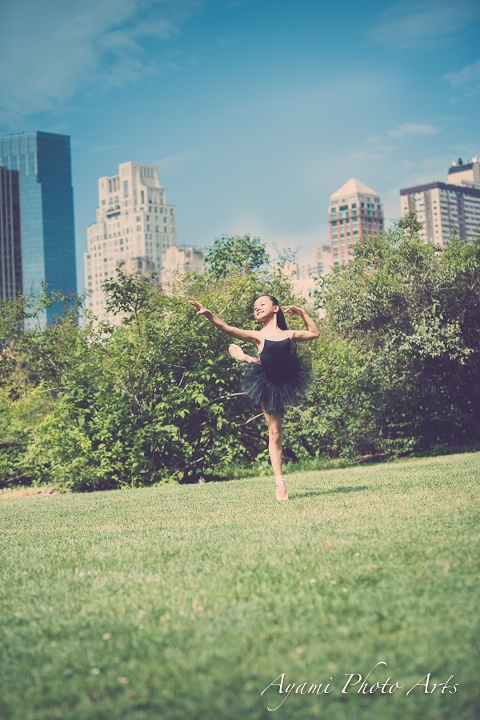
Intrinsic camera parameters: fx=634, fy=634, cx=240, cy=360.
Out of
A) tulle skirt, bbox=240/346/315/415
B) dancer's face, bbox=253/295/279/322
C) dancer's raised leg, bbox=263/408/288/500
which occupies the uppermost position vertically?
dancer's face, bbox=253/295/279/322

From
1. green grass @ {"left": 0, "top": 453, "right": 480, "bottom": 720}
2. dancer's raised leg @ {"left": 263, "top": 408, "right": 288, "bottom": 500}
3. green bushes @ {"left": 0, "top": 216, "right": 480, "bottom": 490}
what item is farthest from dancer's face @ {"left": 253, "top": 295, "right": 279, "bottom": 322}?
green bushes @ {"left": 0, "top": 216, "right": 480, "bottom": 490}

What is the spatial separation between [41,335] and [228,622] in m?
11.7

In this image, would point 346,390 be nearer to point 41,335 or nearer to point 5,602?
point 41,335

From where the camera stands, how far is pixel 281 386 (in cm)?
739

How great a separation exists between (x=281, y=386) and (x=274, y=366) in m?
0.25

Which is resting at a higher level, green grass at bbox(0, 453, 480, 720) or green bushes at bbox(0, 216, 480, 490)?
green bushes at bbox(0, 216, 480, 490)

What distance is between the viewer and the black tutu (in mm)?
7318

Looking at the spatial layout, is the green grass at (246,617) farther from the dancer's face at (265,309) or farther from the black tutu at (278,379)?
the dancer's face at (265,309)

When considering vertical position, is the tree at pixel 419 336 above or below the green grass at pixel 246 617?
above

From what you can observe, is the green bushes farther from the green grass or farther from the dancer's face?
the green grass

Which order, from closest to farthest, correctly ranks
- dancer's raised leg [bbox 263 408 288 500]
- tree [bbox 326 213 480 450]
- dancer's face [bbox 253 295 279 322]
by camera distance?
dancer's raised leg [bbox 263 408 288 500] < dancer's face [bbox 253 295 279 322] < tree [bbox 326 213 480 450]

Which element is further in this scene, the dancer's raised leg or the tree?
the tree

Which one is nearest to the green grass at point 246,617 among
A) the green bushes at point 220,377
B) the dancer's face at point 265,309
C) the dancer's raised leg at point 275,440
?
the dancer's raised leg at point 275,440

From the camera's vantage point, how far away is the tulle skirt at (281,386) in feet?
24.0
